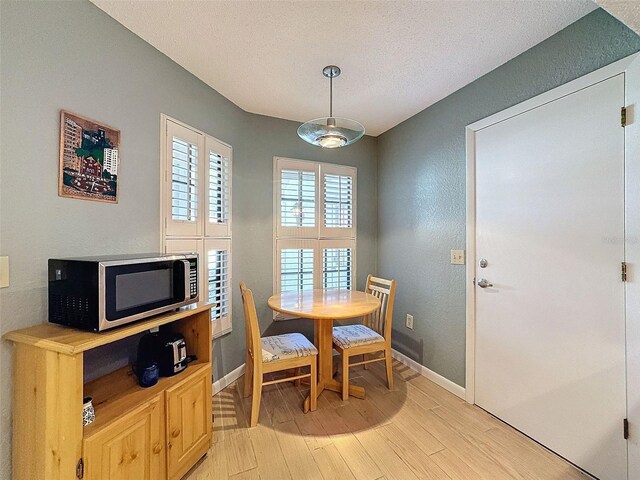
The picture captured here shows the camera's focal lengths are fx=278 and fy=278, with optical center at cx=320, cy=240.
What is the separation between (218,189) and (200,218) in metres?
0.33

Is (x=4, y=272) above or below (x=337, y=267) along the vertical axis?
above

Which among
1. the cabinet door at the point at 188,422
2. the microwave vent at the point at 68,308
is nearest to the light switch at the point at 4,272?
the microwave vent at the point at 68,308

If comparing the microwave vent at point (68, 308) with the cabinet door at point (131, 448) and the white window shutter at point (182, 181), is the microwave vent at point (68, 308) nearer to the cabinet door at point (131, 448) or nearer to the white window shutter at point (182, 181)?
the cabinet door at point (131, 448)

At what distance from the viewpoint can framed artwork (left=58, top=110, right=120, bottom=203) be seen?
1.28 m

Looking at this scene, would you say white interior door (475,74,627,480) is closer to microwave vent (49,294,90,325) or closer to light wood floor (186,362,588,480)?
light wood floor (186,362,588,480)

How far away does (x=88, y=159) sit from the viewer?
1.38m

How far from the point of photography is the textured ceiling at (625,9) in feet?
3.18

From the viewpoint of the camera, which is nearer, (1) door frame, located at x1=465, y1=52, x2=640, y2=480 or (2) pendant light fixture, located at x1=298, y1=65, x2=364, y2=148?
(1) door frame, located at x1=465, y1=52, x2=640, y2=480

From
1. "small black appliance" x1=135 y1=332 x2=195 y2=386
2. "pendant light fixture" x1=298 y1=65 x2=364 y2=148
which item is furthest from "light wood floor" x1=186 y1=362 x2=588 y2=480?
"pendant light fixture" x1=298 y1=65 x2=364 y2=148

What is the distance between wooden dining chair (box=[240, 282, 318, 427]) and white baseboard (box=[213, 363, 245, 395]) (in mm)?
238

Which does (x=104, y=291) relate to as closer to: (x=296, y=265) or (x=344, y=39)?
(x=344, y=39)

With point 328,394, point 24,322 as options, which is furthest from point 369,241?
point 24,322

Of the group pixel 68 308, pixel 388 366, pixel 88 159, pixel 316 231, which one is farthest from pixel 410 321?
pixel 88 159

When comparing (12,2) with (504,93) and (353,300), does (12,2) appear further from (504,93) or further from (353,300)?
(504,93)
